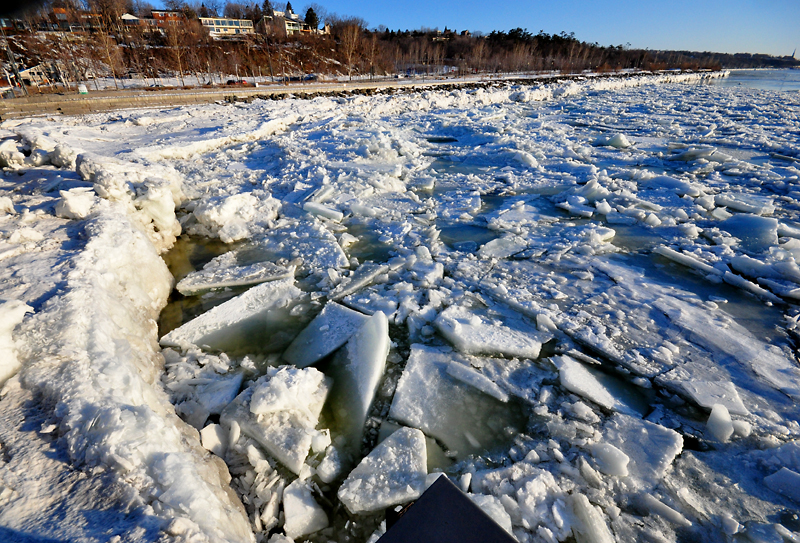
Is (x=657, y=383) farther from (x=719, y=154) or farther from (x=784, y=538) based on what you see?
(x=719, y=154)

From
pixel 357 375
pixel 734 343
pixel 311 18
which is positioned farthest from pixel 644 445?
pixel 311 18

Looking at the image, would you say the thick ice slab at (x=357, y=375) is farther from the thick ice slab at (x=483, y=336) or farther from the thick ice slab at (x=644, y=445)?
the thick ice slab at (x=644, y=445)

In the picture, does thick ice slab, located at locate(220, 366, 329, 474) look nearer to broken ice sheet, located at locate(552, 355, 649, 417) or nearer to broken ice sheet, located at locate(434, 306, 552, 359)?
broken ice sheet, located at locate(434, 306, 552, 359)

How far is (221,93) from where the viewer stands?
55.0 feet

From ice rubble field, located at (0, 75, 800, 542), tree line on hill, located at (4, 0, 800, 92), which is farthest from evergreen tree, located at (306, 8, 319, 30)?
ice rubble field, located at (0, 75, 800, 542)

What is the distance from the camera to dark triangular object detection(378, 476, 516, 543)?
0.75 m

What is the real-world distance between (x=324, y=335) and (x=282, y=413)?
78 centimetres

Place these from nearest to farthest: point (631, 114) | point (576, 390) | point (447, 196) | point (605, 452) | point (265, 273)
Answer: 1. point (605, 452)
2. point (576, 390)
3. point (265, 273)
4. point (447, 196)
5. point (631, 114)

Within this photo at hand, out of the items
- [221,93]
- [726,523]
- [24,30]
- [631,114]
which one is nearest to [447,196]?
[726,523]

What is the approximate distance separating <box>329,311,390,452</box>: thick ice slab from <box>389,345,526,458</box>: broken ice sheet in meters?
0.20

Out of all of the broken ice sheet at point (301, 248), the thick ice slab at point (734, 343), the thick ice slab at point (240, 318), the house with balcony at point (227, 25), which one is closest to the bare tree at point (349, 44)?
the house with balcony at point (227, 25)

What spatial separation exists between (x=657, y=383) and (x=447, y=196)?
13.8 ft

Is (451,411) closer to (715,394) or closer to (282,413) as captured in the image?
(282,413)

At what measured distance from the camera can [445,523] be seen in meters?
0.78
